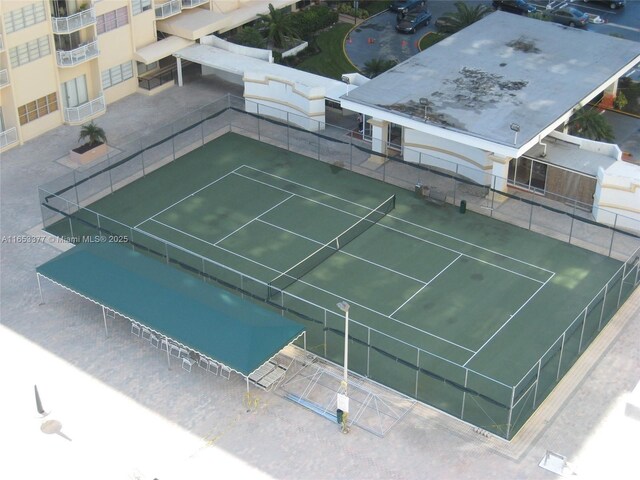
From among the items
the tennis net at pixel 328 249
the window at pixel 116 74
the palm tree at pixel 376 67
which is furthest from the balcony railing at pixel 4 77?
the palm tree at pixel 376 67

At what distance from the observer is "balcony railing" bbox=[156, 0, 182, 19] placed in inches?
2532

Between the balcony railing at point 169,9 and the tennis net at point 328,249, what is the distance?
20.2m

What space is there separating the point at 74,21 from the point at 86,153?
285 inches

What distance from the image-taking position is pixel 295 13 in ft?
237

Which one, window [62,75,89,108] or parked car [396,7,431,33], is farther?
parked car [396,7,431,33]

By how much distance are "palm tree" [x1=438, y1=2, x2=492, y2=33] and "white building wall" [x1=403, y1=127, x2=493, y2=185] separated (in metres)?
15.6

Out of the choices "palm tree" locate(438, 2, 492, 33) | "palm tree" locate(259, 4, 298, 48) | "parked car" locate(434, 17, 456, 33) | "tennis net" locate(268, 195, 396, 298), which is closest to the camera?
"tennis net" locate(268, 195, 396, 298)

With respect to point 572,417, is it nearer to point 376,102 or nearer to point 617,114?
point 376,102

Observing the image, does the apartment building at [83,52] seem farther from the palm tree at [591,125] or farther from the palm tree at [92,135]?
the palm tree at [591,125]

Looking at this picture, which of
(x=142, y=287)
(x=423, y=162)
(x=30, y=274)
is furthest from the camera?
(x=423, y=162)

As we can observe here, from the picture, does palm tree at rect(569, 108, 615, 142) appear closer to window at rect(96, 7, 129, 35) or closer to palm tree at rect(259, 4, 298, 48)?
palm tree at rect(259, 4, 298, 48)

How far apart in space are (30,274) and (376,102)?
62.0ft

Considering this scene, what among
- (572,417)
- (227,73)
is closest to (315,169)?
(227,73)

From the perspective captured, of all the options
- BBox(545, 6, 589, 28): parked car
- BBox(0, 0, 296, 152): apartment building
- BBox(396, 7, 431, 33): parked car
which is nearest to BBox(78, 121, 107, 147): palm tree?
BBox(0, 0, 296, 152): apartment building
